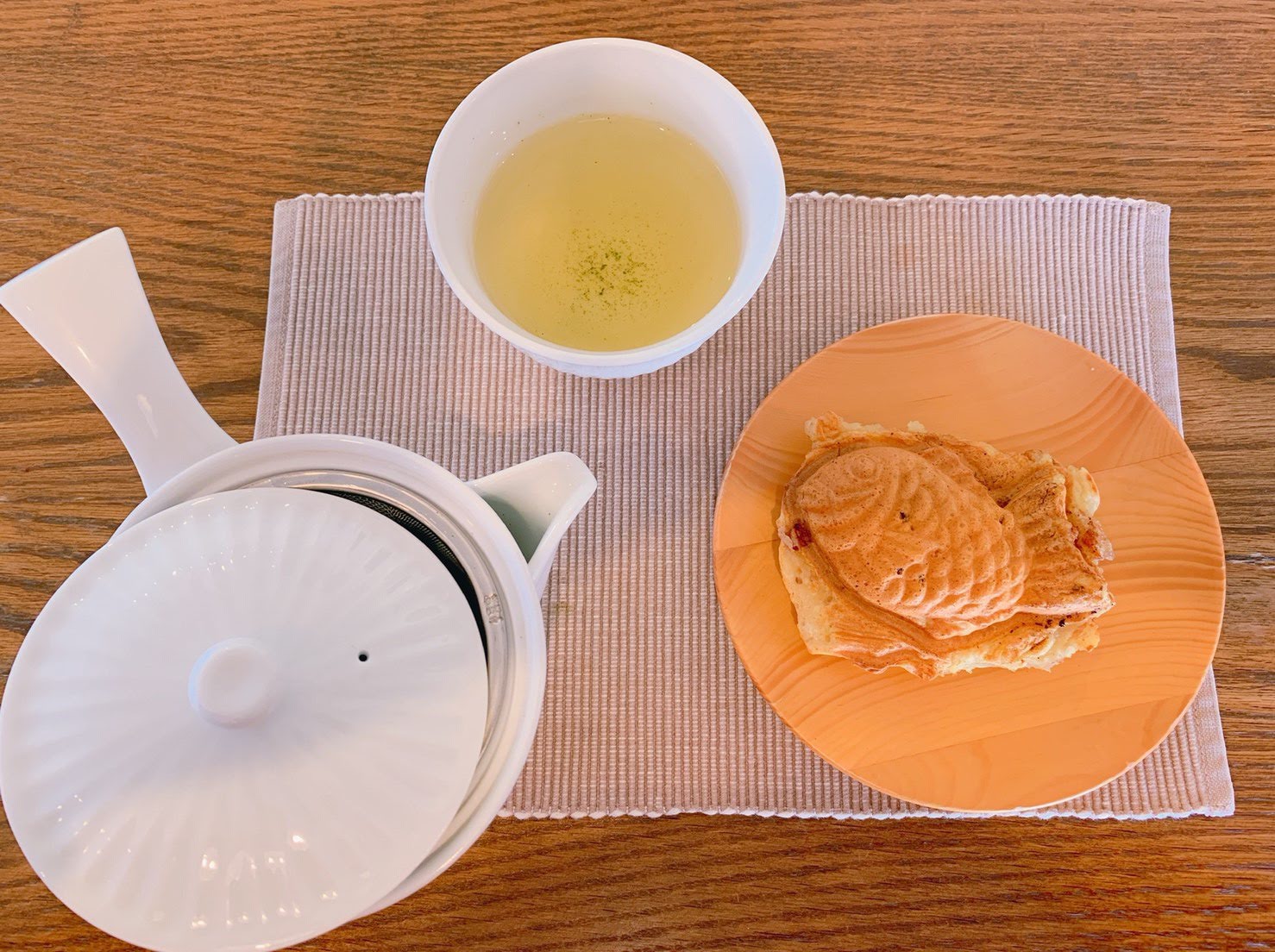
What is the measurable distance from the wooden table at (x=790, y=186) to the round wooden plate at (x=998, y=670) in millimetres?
127

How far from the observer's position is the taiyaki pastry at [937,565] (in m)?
0.59

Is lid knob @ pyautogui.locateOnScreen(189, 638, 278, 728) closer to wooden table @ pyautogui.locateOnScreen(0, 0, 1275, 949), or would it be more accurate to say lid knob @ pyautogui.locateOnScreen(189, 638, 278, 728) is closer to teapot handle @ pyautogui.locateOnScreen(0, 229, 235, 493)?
teapot handle @ pyautogui.locateOnScreen(0, 229, 235, 493)

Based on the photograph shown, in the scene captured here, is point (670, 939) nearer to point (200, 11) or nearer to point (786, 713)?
point (786, 713)

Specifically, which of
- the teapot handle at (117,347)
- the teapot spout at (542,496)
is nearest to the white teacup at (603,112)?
the teapot spout at (542,496)

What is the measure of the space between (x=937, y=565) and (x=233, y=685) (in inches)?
17.6

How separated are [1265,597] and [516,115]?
0.76 meters

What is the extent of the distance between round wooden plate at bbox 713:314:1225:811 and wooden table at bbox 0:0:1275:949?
0.42ft

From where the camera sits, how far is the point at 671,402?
0.73m

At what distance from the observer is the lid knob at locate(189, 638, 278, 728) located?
0.39 meters

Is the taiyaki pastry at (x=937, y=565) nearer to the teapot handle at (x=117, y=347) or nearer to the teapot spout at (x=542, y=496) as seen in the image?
the teapot spout at (x=542, y=496)

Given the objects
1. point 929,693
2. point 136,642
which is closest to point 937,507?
point 929,693

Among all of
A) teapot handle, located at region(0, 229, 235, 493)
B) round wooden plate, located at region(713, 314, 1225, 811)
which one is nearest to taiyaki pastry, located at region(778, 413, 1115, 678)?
round wooden plate, located at region(713, 314, 1225, 811)

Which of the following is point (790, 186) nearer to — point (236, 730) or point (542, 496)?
point (542, 496)

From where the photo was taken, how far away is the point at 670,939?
69 centimetres
